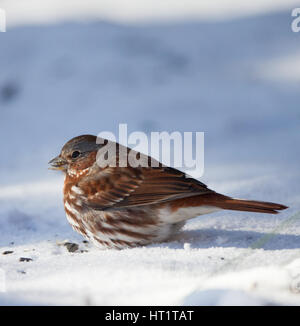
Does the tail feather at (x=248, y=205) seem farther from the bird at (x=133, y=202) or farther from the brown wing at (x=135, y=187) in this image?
the brown wing at (x=135, y=187)

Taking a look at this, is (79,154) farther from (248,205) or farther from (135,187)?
(248,205)

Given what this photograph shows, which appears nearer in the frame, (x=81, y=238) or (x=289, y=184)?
(x=81, y=238)

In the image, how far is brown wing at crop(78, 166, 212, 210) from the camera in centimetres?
432

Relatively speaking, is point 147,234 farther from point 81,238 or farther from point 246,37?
point 246,37

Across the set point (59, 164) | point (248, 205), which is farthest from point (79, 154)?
point (248, 205)

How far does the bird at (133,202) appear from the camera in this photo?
14.1 feet

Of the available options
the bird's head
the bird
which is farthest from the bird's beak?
the bird

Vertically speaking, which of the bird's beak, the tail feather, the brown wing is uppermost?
the bird's beak

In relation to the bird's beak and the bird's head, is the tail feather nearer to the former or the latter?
the bird's head

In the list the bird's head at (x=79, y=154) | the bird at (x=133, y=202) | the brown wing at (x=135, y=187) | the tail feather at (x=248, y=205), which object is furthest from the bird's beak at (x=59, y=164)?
the tail feather at (x=248, y=205)

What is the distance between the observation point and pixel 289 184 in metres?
5.53

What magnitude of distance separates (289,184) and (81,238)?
184 cm

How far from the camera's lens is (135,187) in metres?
4.43
